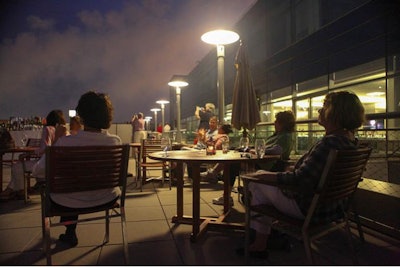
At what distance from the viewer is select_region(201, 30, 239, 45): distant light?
4103 mm

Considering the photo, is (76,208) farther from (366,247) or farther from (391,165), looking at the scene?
(391,165)

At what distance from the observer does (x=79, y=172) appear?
1800 millimetres

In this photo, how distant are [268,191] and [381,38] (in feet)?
34.0

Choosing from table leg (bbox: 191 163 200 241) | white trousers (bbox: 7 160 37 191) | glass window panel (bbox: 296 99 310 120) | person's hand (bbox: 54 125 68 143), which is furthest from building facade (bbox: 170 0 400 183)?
white trousers (bbox: 7 160 37 191)

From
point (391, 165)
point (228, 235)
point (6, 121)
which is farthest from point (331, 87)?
point (6, 121)

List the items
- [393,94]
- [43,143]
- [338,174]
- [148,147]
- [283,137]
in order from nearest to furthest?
[338,174] < [283,137] < [43,143] < [148,147] < [393,94]

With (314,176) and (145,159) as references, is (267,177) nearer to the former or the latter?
(314,176)

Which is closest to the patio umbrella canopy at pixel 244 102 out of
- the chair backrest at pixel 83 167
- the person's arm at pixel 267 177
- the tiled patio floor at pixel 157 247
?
the tiled patio floor at pixel 157 247

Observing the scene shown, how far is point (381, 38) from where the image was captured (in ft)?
31.5

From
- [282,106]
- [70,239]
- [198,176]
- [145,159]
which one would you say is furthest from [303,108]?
[70,239]

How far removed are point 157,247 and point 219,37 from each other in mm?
3153

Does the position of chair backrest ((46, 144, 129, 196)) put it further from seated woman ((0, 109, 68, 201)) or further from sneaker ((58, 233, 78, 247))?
seated woman ((0, 109, 68, 201))

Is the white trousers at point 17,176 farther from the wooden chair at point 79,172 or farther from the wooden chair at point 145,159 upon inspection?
the wooden chair at point 79,172

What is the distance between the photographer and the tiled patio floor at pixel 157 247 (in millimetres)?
2121
